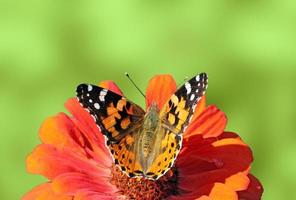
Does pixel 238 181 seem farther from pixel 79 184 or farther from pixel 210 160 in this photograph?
pixel 79 184

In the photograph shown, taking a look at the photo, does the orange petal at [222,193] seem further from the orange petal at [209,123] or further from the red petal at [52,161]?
the red petal at [52,161]

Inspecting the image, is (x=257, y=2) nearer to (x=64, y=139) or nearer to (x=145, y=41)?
(x=145, y=41)

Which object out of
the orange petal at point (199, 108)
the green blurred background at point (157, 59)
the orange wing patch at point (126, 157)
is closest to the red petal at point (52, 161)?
the orange wing patch at point (126, 157)

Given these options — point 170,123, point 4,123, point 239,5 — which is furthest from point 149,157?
point 239,5

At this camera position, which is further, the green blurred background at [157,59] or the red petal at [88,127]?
the green blurred background at [157,59]

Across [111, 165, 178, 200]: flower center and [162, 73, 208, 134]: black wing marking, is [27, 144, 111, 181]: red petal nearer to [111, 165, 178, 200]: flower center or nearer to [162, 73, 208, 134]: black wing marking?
[111, 165, 178, 200]: flower center

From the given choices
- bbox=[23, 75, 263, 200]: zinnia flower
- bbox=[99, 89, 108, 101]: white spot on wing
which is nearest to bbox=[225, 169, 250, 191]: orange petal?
bbox=[23, 75, 263, 200]: zinnia flower
